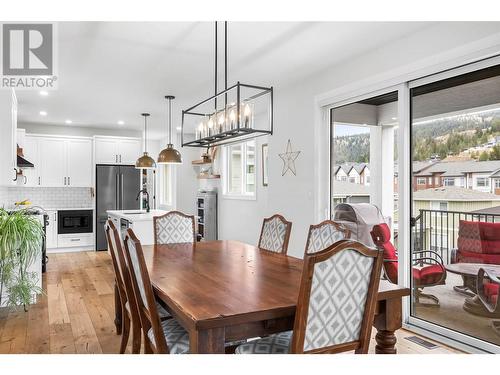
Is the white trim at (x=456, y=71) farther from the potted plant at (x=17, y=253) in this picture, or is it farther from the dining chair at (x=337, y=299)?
the potted plant at (x=17, y=253)

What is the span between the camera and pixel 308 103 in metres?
4.63

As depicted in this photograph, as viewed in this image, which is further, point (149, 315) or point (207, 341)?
point (149, 315)

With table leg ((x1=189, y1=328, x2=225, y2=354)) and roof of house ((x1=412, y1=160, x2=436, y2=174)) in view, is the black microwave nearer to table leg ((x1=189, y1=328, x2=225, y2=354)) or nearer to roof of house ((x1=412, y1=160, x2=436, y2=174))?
roof of house ((x1=412, y1=160, x2=436, y2=174))

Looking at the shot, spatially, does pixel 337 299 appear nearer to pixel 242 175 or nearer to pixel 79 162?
pixel 242 175

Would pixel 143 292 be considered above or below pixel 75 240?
above

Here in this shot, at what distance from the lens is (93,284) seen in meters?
4.98

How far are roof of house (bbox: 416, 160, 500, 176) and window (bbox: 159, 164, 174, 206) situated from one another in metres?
7.27

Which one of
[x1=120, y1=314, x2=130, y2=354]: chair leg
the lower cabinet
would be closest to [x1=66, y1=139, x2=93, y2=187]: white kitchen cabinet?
the lower cabinet

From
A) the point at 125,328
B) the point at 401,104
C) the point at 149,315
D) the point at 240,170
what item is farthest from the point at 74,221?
the point at 401,104

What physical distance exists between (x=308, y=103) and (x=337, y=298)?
10.8 feet

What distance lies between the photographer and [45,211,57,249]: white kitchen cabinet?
24.1 feet

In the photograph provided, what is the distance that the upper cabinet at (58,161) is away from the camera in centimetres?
740

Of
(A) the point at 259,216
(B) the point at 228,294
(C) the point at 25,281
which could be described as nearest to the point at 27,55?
(C) the point at 25,281
